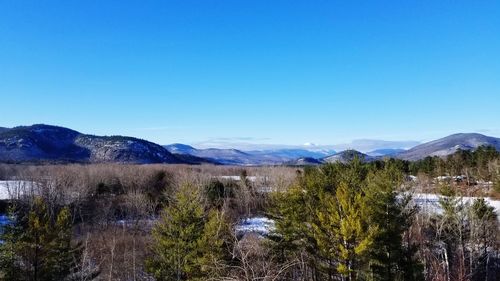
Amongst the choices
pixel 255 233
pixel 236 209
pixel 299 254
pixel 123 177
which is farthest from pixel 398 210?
pixel 123 177

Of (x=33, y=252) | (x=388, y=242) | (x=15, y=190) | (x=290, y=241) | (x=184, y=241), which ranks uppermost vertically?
(x=15, y=190)

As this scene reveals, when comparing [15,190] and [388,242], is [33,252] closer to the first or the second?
[388,242]

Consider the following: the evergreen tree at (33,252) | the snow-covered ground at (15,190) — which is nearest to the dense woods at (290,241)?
the evergreen tree at (33,252)

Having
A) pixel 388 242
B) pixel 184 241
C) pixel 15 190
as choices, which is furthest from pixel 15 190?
pixel 388 242

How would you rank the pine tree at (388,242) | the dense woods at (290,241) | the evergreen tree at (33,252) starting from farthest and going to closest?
1. the pine tree at (388,242)
2. the dense woods at (290,241)
3. the evergreen tree at (33,252)

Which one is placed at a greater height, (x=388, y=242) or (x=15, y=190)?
(x=15, y=190)

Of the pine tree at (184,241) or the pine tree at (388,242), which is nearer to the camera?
the pine tree at (184,241)

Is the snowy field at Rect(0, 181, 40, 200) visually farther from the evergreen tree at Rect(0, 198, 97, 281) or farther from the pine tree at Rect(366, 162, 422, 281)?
the pine tree at Rect(366, 162, 422, 281)

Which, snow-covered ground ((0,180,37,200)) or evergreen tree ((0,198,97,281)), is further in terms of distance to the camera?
snow-covered ground ((0,180,37,200))

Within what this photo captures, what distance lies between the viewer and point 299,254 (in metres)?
32.7

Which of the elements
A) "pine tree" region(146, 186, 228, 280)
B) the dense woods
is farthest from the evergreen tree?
"pine tree" region(146, 186, 228, 280)

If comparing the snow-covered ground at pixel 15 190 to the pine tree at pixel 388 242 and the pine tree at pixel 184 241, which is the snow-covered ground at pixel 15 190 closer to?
the pine tree at pixel 184 241

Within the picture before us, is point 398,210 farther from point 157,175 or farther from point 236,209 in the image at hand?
point 157,175

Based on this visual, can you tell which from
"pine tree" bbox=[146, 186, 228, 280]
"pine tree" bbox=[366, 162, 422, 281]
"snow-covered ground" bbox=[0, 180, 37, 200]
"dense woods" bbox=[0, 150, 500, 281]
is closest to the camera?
"dense woods" bbox=[0, 150, 500, 281]
